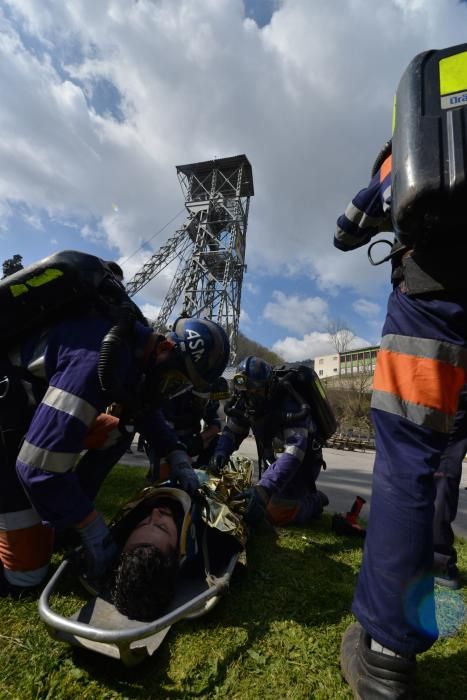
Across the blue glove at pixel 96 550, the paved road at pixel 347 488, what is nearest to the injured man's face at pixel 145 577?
the blue glove at pixel 96 550

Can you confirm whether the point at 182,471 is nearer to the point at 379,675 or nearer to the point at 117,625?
the point at 117,625

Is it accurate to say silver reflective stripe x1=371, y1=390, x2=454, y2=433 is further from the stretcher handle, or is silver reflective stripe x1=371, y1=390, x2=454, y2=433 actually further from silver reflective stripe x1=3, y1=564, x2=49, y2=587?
silver reflective stripe x1=3, y1=564, x2=49, y2=587

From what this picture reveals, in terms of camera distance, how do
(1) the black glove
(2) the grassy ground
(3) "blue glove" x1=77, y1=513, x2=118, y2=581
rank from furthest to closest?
(1) the black glove → (3) "blue glove" x1=77, y1=513, x2=118, y2=581 → (2) the grassy ground

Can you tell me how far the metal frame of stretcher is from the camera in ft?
3.70

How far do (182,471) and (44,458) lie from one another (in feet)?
3.88

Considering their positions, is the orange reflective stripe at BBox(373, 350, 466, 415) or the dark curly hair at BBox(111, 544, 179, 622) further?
the dark curly hair at BBox(111, 544, 179, 622)

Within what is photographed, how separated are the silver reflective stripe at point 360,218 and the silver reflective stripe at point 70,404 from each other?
5.21ft

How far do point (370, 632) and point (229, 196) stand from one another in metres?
33.3

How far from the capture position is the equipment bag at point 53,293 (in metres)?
1.87

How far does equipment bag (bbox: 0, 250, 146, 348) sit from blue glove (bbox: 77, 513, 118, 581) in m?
1.13

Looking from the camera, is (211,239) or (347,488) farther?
(211,239)

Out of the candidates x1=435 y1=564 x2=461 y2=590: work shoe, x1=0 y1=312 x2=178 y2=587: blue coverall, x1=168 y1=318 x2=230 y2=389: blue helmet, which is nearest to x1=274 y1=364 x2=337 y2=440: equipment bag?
x1=168 y1=318 x2=230 y2=389: blue helmet

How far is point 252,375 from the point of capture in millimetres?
3686

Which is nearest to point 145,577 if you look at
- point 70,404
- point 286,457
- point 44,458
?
point 44,458
